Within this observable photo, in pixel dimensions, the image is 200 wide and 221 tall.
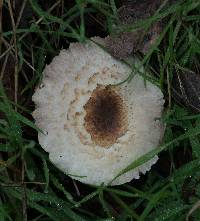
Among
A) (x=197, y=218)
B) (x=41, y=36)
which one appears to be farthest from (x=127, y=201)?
(x=41, y=36)

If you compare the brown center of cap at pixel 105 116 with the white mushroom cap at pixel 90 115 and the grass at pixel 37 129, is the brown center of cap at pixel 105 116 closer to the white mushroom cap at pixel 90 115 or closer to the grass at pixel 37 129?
the white mushroom cap at pixel 90 115

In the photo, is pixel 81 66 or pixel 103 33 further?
pixel 103 33

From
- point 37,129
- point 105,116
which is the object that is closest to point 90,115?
point 105,116

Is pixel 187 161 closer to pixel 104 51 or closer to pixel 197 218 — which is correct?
pixel 197 218

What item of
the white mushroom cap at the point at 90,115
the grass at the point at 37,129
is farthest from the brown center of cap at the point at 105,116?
the grass at the point at 37,129

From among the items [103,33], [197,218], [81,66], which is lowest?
[197,218]

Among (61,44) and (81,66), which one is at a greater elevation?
(61,44)

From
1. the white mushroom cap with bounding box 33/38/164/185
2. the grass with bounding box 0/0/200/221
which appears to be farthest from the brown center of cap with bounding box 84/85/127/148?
the grass with bounding box 0/0/200/221
